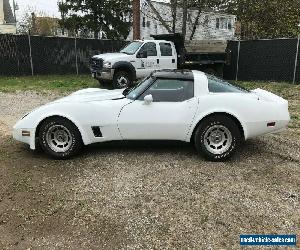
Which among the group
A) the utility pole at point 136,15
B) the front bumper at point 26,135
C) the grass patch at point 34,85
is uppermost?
the utility pole at point 136,15

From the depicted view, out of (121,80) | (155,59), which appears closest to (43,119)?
(121,80)

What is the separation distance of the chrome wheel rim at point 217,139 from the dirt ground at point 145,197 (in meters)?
0.23

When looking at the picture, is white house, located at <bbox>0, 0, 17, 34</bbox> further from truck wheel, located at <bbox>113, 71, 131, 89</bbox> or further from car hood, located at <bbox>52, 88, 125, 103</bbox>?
car hood, located at <bbox>52, 88, 125, 103</bbox>

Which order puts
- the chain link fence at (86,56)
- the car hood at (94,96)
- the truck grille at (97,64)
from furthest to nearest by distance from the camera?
the chain link fence at (86,56) → the truck grille at (97,64) → the car hood at (94,96)

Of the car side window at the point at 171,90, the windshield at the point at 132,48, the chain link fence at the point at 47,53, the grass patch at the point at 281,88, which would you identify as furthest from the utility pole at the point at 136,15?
the car side window at the point at 171,90

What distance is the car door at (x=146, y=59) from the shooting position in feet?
43.6

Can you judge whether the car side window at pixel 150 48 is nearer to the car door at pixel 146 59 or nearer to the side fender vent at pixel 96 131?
→ the car door at pixel 146 59

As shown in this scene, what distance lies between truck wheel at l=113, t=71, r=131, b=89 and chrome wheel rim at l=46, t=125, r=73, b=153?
763 cm

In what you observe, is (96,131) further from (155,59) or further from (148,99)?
(155,59)

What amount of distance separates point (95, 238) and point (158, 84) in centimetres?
280

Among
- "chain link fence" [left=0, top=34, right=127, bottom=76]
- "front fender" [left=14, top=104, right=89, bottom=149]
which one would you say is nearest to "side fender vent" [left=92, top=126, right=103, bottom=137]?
"front fender" [left=14, top=104, right=89, bottom=149]

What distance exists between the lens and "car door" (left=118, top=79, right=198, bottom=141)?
213 inches

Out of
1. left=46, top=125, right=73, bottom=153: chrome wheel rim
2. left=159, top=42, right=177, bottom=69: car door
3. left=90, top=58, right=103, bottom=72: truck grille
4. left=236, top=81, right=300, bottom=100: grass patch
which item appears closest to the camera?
left=46, top=125, right=73, bottom=153: chrome wheel rim

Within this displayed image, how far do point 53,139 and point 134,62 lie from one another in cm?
807
